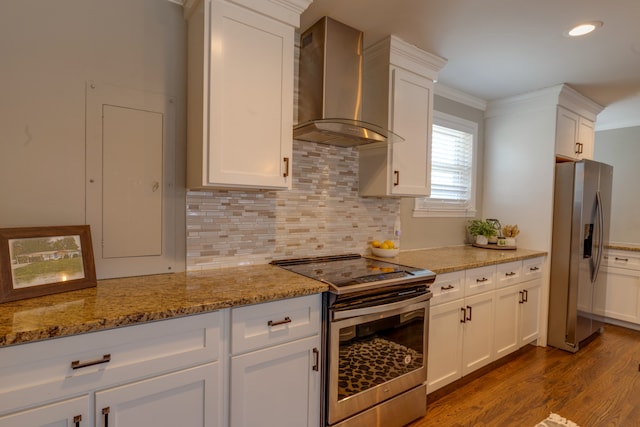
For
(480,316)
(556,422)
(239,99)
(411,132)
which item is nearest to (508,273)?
(480,316)

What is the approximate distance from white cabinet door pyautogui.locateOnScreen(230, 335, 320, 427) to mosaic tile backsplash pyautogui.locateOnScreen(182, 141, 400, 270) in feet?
2.12

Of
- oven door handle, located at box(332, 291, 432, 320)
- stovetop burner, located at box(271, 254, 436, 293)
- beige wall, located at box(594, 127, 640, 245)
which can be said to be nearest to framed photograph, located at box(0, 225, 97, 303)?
stovetop burner, located at box(271, 254, 436, 293)

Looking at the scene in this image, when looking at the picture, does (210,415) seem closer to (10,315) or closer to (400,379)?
(10,315)

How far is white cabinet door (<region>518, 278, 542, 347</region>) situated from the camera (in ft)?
9.46

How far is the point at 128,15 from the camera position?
1613 millimetres

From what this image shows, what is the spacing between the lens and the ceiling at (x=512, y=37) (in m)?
1.87

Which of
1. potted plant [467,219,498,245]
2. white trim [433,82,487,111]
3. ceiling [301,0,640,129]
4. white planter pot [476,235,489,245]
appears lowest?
white planter pot [476,235,489,245]

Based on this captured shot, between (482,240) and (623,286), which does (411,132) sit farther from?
(623,286)

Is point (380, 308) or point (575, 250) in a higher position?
point (575, 250)

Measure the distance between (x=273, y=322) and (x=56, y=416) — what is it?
77 cm

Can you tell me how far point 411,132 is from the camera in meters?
2.37

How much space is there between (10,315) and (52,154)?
73 centimetres

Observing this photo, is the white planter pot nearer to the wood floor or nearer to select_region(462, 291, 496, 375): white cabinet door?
select_region(462, 291, 496, 375): white cabinet door

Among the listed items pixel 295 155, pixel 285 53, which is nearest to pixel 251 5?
pixel 285 53
